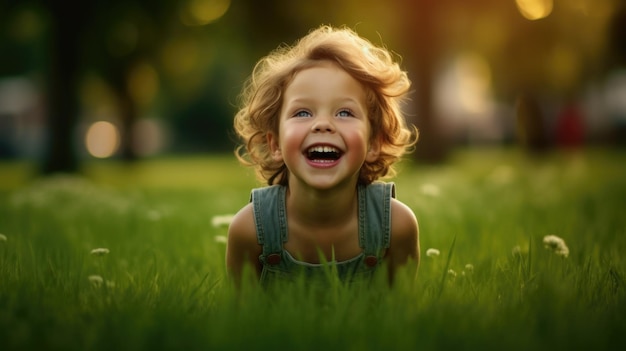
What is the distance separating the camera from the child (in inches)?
129

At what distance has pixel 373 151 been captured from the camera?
372 cm

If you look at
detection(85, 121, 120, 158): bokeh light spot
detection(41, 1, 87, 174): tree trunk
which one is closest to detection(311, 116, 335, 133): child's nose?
detection(41, 1, 87, 174): tree trunk

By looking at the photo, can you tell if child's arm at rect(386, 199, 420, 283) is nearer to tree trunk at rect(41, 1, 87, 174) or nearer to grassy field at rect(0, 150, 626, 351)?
grassy field at rect(0, 150, 626, 351)

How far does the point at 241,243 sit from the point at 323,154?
0.55m

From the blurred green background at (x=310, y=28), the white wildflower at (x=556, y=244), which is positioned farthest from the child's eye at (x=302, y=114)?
the blurred green background at (x=310, y=28)

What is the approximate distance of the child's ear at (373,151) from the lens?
370cm

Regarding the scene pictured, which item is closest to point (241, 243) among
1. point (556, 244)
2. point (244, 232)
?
point (244, 232)

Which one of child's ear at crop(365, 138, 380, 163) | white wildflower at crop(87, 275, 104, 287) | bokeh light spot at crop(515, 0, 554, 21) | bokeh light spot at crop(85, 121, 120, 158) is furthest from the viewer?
bokeh light spot at crop(85, 121, 120, 158)

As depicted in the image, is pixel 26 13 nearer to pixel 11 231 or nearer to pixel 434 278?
pixel 11 231

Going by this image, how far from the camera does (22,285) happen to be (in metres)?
3.06

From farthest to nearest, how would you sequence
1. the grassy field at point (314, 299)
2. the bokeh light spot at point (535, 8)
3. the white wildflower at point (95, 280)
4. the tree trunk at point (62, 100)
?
the tree trunk at point (62, 100) → the bokeh light spot at point (535, 8) → the white wildflower at point (95, 280) → the grassy field at point (314, 299)

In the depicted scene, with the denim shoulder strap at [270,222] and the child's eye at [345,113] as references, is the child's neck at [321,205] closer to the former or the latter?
the denim shoulder strap at [270,222]

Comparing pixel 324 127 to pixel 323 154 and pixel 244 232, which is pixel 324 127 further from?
pixel 244 232

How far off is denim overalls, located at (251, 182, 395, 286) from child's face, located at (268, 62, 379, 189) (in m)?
0.18
